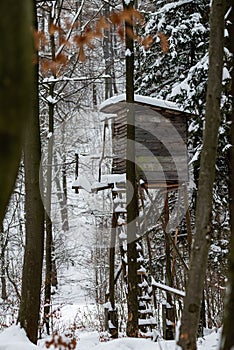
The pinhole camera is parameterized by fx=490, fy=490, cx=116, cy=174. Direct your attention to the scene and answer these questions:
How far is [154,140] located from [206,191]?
663 centimetres

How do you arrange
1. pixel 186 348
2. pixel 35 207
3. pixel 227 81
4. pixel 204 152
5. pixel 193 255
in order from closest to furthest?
pixel 186 348, pixel 193 255, pixel 204 152, pixel 35 207, pixel 227 81

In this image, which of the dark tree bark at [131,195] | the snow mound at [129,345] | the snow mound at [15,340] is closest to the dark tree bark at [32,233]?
the snow mound at [15,340]

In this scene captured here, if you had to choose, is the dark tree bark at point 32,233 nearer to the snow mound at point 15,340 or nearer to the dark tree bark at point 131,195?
the snow mound at point 15,340

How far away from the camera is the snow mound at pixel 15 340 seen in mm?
3934

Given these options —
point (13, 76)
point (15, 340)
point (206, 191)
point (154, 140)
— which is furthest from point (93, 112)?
point (13, 76)

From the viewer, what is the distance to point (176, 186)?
33.2ft

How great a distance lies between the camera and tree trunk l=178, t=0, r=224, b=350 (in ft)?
8.82

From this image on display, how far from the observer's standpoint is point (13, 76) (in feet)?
3.03

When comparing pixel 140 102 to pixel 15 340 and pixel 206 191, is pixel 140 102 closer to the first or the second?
pixel 15 340

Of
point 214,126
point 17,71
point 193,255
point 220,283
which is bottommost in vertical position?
point 220,283

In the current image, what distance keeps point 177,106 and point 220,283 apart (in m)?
3.88

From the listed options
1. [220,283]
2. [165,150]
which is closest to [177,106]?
[165,150]

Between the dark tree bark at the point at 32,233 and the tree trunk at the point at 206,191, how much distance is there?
250 centimetres

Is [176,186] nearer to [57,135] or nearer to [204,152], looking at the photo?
[204,152]
